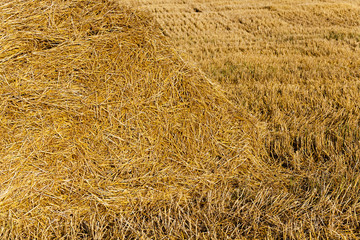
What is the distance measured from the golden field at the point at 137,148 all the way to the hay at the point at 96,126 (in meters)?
0.01

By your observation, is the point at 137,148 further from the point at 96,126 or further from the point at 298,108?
the point at 298,108

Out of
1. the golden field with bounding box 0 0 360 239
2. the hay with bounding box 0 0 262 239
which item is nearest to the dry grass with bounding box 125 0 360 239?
the golden field with bounding box 0 0 360 239

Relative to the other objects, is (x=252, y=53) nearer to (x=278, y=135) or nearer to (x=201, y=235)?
(x=278, y=135)

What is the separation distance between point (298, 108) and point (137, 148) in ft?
8.26

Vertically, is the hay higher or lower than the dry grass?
higher

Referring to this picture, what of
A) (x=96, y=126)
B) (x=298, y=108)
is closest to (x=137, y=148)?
(x=96, y=126)

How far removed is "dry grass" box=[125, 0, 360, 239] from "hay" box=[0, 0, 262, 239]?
54 centimetres

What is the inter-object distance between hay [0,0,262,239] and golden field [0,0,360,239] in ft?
0.03

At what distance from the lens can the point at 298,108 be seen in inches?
170

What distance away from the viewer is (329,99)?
15.0ft

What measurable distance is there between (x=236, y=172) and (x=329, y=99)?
7.72 ft

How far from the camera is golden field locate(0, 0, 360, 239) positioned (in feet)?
7.80

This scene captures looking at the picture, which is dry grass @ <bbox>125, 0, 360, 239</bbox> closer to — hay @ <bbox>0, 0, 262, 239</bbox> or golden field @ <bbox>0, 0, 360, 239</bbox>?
golden field @ <bbox>0, 0, 360, 239</bbox>

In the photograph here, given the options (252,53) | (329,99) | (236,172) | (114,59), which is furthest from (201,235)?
(252,53)
